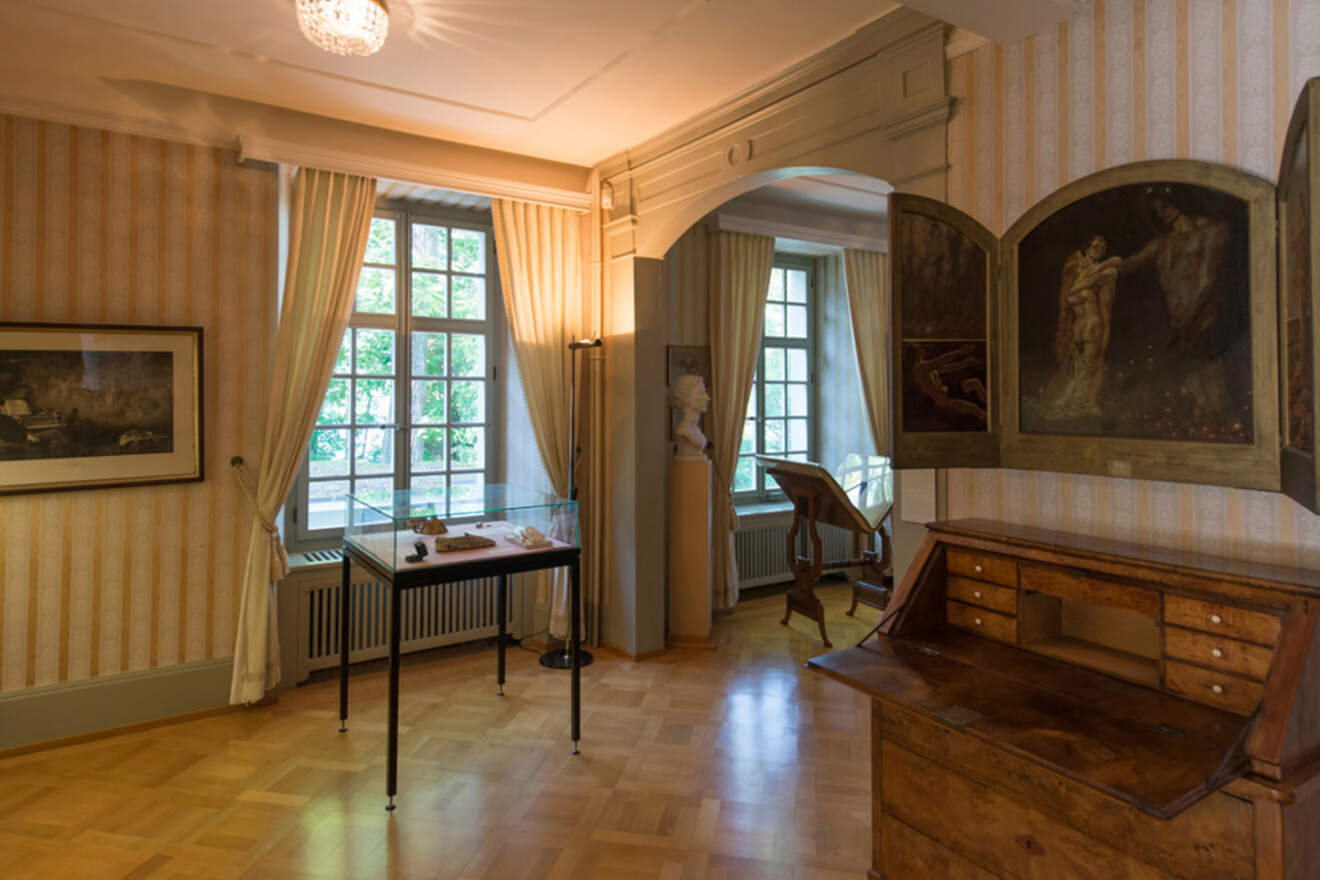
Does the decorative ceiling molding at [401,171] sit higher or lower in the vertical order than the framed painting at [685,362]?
higher

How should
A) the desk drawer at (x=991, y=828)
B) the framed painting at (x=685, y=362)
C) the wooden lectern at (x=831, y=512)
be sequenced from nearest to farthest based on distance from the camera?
the desk drawer at (x=991, y=828)
the wooden lectern at (x=831, y=512)
the framed painting at (x=685, y=362)

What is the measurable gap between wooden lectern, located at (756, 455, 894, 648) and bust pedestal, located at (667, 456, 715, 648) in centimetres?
75

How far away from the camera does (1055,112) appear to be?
2574mm

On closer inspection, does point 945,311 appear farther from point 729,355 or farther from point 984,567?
point 729,355

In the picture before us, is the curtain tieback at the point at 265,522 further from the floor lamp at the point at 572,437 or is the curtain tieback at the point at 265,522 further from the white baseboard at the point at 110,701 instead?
the floor lamp at the point at 572,437

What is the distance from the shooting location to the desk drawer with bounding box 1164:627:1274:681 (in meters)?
1.77

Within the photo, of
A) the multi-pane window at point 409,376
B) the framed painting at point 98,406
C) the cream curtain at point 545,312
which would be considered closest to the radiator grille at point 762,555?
the cream curtain at point 545,312

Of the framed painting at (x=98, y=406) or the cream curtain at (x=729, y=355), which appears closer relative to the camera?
the framed painting at (x=98, y=406)

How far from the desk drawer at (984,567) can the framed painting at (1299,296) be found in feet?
2.46

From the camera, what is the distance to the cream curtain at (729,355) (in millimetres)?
6008

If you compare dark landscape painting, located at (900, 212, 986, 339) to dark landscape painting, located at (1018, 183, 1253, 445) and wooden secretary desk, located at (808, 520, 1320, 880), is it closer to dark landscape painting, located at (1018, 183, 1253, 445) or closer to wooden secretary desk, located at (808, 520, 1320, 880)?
dark landscape painting, located at (1018, 183, 1253, 445)

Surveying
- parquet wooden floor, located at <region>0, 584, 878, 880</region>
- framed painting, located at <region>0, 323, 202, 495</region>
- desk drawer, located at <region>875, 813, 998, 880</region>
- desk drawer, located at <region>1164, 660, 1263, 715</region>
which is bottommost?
parquet wooden floor, located at <region>0, 584, 878, 880</region>

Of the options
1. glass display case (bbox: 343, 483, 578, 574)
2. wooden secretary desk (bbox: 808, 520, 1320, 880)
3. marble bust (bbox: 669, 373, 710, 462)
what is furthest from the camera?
marble bust (bbox: 669, 373, 710, 462)

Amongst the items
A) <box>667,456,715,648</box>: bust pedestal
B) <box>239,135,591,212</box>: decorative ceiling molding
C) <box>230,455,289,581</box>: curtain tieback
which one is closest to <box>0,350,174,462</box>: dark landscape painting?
<box>230,455,289,581</box>: curtain tieback
